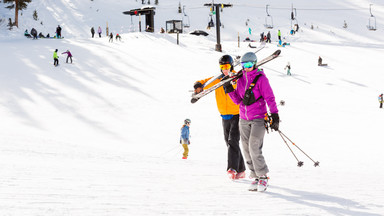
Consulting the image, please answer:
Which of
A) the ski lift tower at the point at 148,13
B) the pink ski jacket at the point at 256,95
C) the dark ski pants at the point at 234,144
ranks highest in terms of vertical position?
the ski lift tower at the point at 148,13

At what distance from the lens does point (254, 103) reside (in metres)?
4.12

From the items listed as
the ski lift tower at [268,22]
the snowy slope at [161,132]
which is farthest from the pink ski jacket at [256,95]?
the ski lift tower at [268,22]

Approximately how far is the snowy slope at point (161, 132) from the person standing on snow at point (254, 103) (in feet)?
1.08

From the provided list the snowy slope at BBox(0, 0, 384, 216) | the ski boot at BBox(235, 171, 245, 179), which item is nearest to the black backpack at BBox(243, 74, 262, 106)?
the snowy slope at BBox(0, 0, 384, 216)

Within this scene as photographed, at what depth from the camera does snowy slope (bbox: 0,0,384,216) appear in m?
3.59

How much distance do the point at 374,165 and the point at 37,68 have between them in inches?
846

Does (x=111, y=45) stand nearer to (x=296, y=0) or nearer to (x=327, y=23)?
(x=327, y=23)

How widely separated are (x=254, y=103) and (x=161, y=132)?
10.8 metres

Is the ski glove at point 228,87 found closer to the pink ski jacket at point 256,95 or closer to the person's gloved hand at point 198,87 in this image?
the pink ski jacket at point 256,95

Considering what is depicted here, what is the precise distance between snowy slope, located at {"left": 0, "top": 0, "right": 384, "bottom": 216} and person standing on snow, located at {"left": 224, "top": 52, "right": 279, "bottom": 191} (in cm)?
33

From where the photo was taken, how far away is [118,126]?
1527cm

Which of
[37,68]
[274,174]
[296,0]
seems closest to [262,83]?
[274,174]

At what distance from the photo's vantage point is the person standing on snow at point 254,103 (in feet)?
13.4

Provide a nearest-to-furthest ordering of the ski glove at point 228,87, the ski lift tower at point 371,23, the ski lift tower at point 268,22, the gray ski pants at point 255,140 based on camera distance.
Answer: the gray ski pants at point 255,140
the ski glove at point 228,87
the ski lift tower at point 268,22
the ski lift tower at point 371,23
